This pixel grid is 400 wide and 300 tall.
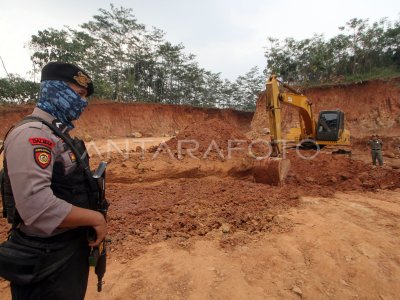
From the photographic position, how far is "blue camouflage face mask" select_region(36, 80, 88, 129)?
4.99ft

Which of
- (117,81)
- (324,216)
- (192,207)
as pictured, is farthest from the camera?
(117,81)

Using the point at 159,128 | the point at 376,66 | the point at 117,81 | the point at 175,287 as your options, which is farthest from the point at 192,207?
the point at 376,66

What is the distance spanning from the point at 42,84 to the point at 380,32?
29637 mm

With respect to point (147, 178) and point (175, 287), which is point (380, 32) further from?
point (175, 287)

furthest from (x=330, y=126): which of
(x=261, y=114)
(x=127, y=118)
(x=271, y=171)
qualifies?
(x=127, y=118)

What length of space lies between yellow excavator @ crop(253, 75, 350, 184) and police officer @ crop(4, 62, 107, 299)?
552cm

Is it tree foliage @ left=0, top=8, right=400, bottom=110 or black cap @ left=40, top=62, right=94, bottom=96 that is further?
tree foliage @ left=0, top=8, right=400, bottom=110

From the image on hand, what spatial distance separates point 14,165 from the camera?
4.12 feet

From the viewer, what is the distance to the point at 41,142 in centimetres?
131

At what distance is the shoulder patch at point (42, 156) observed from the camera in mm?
1277

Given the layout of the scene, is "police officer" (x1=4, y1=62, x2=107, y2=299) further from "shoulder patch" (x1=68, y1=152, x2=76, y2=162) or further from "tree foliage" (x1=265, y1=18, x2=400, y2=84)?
"tree foliage" (x1=265, y1=18, x2=400, y2=84)

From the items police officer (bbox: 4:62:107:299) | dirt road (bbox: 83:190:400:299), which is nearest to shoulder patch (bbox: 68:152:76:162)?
police officer (bbox: 4:62:107:299)

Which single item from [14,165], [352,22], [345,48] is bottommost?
[14,165]

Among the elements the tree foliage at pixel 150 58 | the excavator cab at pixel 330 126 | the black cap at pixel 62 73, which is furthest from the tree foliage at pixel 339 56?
the black cap at pixel 62 73
